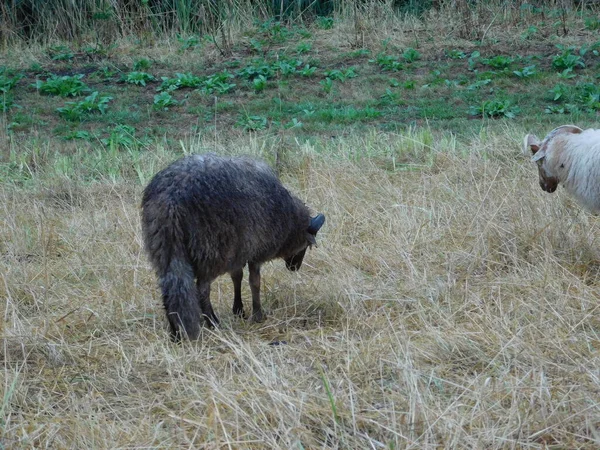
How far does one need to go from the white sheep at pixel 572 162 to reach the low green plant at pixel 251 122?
4.85m

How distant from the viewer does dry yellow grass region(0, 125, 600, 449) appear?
3777mm

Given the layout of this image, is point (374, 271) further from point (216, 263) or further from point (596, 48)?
point (596, 48)

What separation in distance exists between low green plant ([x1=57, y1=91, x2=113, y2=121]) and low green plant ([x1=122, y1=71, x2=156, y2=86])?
0.85 m

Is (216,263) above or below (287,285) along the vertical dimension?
above

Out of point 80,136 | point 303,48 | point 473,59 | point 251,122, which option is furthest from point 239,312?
point 303,48

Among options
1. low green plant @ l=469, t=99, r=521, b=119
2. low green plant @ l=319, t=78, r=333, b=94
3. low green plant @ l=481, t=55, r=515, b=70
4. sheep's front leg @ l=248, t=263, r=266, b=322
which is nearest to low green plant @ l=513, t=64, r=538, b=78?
low green plant @ l=481, t=55, r=515, b=70

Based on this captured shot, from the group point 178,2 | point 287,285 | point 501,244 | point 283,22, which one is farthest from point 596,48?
point 287,285

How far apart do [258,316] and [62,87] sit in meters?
8.46

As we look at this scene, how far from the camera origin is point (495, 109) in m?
11.3

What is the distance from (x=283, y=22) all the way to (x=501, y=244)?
11163 mm

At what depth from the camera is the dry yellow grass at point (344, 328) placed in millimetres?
3777

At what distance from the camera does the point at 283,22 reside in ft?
54.1

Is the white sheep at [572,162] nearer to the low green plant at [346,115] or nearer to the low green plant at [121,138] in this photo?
the low green plant at [346,115]

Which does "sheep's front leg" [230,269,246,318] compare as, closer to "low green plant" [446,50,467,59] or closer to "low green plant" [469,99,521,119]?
"low green plant" [469,99,521,119]
